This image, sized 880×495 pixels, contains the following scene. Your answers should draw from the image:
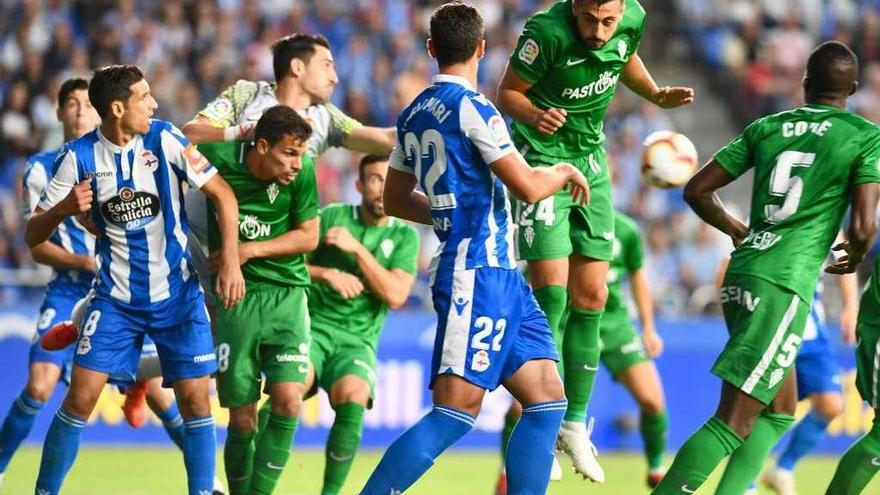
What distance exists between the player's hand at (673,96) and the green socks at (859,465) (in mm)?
2202

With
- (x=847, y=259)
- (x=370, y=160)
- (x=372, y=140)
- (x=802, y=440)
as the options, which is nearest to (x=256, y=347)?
(x=372, y=140)

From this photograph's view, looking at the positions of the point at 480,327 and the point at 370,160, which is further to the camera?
the point at 370,160

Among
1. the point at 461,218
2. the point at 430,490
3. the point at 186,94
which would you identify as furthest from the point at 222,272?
the point at 186,94

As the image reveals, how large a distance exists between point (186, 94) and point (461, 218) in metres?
12.6

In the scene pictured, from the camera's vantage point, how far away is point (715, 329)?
1459 centimetres

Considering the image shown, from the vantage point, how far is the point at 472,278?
665 cm

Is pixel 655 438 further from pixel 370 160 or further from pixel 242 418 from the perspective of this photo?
pixel 242 418

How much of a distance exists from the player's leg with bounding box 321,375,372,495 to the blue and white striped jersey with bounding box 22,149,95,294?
2.17 meters

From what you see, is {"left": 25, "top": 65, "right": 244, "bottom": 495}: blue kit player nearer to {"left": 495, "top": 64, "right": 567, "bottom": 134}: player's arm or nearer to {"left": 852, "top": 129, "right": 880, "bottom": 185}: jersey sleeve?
{"left": 495, "top": 64, "right": 567, "bottom": 134}: player's arm

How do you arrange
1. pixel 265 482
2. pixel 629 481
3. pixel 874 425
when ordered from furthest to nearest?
pixel 629 481
pixel 265 482
pixel 874 425

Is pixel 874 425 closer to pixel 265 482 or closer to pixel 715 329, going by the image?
pixel 265 482

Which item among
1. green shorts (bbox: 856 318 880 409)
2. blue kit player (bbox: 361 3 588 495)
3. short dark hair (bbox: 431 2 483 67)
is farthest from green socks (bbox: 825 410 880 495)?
short dark hair (bbox: 431 2 483 67)

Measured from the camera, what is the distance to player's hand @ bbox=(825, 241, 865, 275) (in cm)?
720

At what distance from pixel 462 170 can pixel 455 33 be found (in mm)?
661
